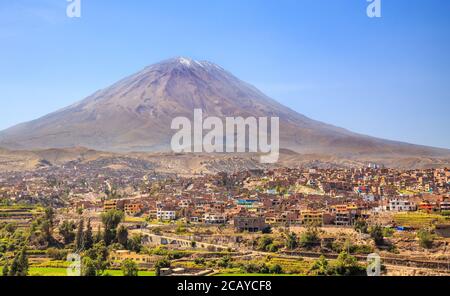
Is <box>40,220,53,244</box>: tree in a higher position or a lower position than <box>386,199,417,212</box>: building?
lower

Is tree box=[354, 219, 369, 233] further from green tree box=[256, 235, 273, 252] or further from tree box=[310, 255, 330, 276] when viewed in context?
tree box=[310, 255, 330, 276]

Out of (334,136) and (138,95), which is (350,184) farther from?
(138,95)

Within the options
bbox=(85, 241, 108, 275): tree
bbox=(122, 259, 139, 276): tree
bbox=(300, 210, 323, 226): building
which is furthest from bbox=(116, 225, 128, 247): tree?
bbox=(300, 210, 323, 226): building

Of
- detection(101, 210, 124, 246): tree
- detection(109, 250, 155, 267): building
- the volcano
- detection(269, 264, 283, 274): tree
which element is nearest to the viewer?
detection(269, 264, 283, 274): tree

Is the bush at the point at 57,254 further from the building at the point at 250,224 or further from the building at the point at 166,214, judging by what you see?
the building at the point at 166,214

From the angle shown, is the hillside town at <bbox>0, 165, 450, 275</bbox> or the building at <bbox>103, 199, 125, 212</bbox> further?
the building at <bbox>103, 199, 125, 212</bbox>

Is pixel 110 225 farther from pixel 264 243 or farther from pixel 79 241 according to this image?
pixel 264 243

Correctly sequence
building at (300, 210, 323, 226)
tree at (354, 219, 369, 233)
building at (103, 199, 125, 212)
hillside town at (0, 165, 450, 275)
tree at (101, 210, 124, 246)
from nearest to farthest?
hillside town at (0, 165, 450, 275) < tree at (101, 210, 124, 246) < tree at (354, 219, 369, 233) < building at (300, 210, 323, 226) < building at (103, 199, 125, 212)
